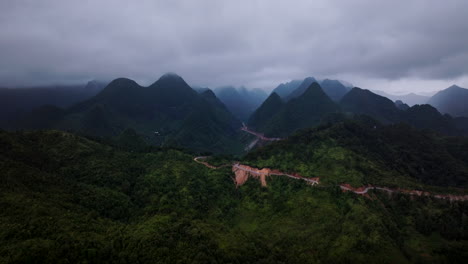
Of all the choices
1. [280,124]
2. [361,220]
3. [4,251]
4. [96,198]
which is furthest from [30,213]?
[280,124]

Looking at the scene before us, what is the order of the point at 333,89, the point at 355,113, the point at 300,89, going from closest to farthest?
the point at 355,113
the point at 300,89
the point at 333,89

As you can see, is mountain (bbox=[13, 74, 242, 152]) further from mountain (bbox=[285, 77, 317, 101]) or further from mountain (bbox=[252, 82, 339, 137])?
mountain (bbox=[285, 77, 317, 101])

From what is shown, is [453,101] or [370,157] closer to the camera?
[370,157]

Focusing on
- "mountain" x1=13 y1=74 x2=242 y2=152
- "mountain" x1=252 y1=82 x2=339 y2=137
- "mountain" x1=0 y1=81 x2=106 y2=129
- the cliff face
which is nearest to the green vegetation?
the cliff face

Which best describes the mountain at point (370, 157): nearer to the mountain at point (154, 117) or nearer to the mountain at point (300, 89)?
the mountain at point (154, 117)

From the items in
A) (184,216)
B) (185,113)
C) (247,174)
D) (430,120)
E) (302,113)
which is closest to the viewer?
(184,216)

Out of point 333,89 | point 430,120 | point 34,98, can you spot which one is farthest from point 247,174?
point 34,98

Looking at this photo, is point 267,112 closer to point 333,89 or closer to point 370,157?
point 333,89

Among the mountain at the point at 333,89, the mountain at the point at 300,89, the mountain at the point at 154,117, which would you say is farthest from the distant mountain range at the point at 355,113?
the mountain at the point at 300,89
